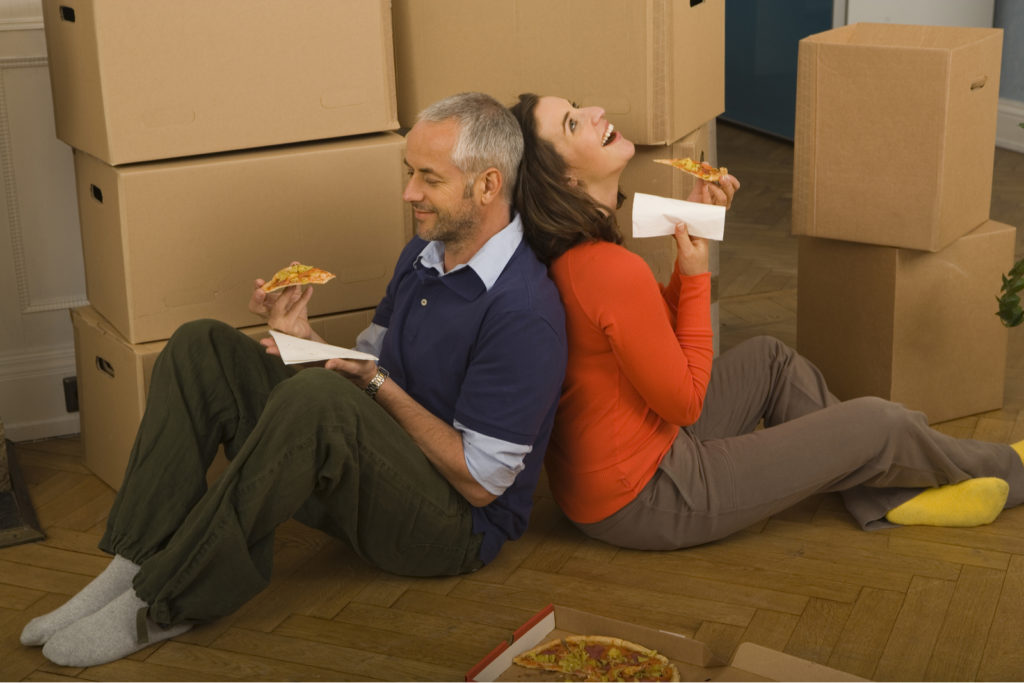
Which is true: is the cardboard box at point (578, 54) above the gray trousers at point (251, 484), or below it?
above

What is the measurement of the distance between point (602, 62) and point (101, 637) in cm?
133

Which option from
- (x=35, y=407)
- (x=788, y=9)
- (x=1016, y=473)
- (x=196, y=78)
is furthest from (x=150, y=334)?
(x=788, y=9)

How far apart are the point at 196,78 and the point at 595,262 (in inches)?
31.1

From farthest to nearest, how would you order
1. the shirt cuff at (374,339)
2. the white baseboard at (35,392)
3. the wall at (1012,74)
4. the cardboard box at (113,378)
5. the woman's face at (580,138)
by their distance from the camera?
the wall at (1012,74) < the white baseboard at (35,392) < the cardboard box at (113,378) < the shirt cuff at (374,339) < the woman's face at (580,138)

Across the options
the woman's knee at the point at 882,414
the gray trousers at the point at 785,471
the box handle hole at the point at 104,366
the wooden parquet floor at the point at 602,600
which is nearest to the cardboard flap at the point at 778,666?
the wooden parquet floor at the point at 602,600

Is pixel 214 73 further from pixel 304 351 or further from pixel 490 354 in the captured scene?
pixel 490 354

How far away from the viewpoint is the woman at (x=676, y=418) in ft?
6.16

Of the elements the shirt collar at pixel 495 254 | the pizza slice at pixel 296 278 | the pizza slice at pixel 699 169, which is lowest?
the pizza slice at pixel 296 278

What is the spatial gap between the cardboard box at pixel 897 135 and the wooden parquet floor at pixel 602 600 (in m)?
0.58

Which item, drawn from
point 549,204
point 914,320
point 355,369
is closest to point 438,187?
point 549,204

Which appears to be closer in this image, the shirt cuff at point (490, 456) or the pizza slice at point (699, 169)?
the shirt cuff at point (490, 456)

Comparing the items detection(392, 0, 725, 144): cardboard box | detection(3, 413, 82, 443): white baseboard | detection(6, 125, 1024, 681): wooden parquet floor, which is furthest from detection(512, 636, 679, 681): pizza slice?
detection(3, 413, 82, 443): white baseboard

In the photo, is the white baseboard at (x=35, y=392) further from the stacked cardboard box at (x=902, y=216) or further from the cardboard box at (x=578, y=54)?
the stacked cardboard box at (x=902, y=216)

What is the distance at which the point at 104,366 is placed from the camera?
7.82 feet
